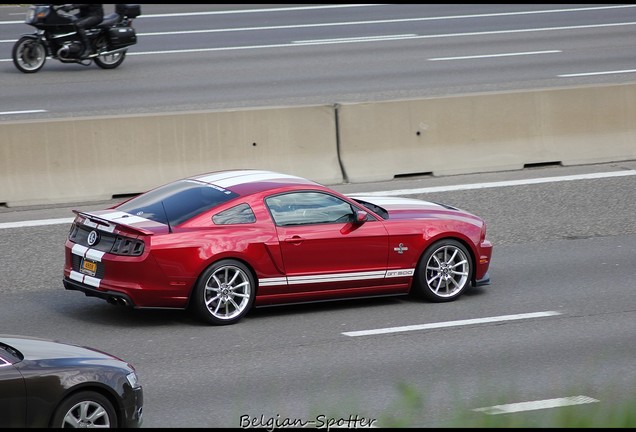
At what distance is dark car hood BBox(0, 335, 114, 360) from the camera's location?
272 inches

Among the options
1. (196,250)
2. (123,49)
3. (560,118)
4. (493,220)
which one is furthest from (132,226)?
(123,49)

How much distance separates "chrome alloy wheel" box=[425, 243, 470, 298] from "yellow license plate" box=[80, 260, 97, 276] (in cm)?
329

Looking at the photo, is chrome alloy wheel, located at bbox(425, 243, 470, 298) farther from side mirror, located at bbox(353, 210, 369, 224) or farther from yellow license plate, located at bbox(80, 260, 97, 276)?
yellow license plate, located at bbox(80, 260, 97, 276)

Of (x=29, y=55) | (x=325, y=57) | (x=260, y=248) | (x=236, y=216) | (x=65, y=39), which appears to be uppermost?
(x=65, y=39)

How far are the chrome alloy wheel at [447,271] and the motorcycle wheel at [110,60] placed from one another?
14.1 metres

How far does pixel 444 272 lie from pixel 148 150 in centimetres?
548

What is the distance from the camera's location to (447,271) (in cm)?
1098

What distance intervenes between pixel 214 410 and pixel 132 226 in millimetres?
2568

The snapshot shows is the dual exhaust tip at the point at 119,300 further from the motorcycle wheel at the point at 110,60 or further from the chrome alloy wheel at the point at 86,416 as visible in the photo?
the motorcycle wheel at the point at 110,60

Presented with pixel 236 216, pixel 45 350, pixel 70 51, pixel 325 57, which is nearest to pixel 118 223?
pixel 236 216

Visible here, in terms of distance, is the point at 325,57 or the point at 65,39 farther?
the point at 325,57

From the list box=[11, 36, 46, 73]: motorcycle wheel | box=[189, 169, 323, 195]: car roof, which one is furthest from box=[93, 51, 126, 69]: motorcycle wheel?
box=[189, 169, 323, 195]: car roof

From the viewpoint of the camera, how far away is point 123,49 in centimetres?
2325

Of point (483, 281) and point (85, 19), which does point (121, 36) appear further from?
point (483, 281)
